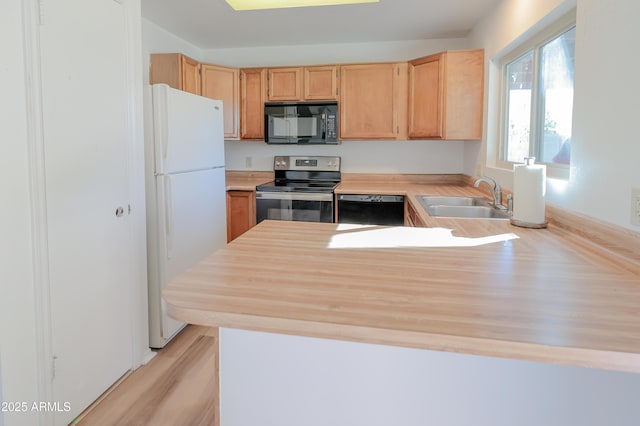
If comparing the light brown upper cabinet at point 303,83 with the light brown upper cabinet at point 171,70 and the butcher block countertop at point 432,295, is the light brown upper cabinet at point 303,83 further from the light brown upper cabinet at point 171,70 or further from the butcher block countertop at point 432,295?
the butcher block countertop at point 432,295

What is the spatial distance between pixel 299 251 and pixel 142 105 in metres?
1.50

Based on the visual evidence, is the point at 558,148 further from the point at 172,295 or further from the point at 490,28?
the point at 172,295

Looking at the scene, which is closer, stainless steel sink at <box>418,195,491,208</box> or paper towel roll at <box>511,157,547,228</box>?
paper towel roll at <box>511,157,547,228</box>

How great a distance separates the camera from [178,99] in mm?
2570

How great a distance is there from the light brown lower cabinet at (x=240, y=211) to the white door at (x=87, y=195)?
1.74m

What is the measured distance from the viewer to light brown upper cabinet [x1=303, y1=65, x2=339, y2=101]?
3879 mm

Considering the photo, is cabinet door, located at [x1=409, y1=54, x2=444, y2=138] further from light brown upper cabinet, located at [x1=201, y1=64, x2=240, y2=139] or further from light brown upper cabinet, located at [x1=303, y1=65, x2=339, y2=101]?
light brown upper cabinet, located at [x1=201, y1=64, x2=240, y2=139]

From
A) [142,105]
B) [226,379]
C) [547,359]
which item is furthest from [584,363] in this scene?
[142,105]

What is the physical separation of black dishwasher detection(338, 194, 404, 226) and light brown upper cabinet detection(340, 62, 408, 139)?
68 cm

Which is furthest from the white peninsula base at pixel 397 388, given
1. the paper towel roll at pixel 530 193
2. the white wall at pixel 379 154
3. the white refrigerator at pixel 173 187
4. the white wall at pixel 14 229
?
the white wall at pixel 379 154

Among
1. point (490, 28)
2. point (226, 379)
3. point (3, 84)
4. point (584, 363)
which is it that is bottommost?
point (226, 379)

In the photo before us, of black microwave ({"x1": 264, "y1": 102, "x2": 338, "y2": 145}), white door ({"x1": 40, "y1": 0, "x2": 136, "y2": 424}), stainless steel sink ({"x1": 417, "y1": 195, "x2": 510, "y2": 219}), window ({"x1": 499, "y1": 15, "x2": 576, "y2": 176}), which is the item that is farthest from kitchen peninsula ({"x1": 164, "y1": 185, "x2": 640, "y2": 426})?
black microwave ({"x1": 264, "y1": 102, "x2": 338, "y2": 145})

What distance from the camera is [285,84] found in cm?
396

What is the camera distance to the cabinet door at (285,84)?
3939 mm
